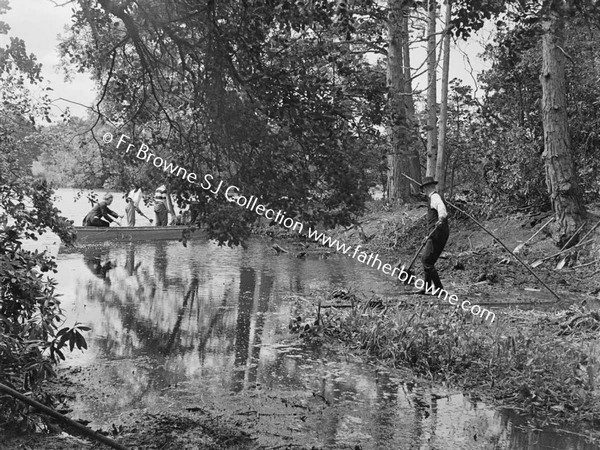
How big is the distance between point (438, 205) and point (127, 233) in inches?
532

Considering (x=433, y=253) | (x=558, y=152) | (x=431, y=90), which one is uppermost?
(x=431, y=90)

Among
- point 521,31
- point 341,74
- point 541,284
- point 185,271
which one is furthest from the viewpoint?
point 185,271

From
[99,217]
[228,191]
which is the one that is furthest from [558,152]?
[99,217]

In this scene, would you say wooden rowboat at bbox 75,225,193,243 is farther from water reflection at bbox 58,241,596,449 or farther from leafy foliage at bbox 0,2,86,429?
leafy foliage at bbox 0,2,86,429

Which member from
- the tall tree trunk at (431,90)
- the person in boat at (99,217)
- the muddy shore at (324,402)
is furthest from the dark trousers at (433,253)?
the person in boat at (99,217)

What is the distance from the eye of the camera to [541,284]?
13266 mm

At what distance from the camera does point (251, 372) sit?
315 inches

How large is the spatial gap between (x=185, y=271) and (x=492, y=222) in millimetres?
8371

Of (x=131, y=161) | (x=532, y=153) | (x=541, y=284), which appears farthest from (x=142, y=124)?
(x=532, y=153)

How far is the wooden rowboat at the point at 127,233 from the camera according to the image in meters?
22.0

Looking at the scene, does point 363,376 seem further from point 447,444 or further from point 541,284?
point 541,284

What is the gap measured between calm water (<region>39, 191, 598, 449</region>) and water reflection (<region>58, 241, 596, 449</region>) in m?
0.01

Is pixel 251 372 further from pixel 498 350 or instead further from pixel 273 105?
pixel 273 105

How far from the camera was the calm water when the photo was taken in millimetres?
6199
